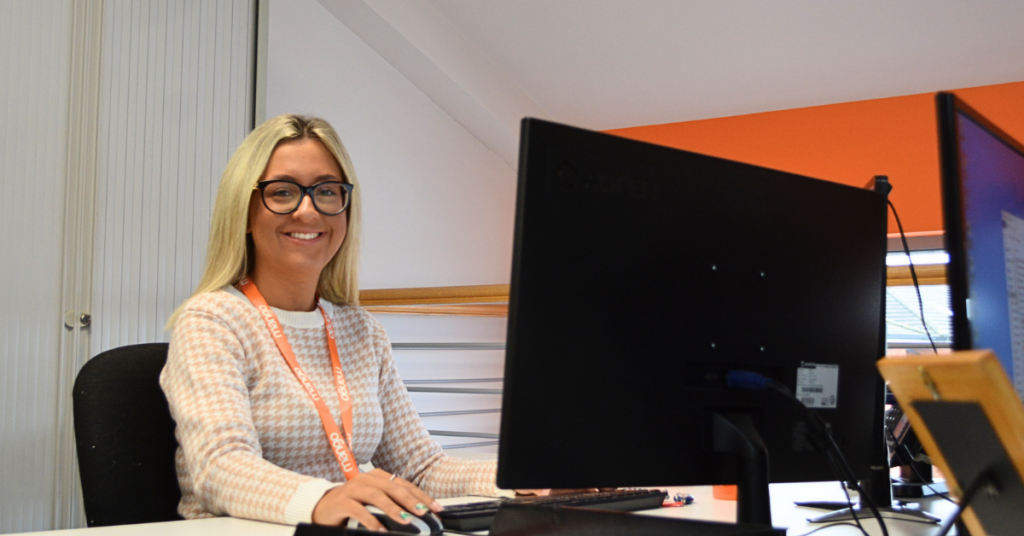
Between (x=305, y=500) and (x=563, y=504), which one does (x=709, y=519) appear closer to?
(x=563, y=504)

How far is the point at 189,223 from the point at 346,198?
102 centimetres

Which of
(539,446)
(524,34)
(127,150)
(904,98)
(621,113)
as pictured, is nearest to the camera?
(539,446)

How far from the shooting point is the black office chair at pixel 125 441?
3.67 ft

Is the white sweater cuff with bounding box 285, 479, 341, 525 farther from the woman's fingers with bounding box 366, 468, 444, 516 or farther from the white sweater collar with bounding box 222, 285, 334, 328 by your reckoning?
the white sweater collar with bounding box 222, 285, 334, 328

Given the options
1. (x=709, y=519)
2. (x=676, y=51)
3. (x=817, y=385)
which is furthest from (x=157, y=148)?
(x=676, y=51)

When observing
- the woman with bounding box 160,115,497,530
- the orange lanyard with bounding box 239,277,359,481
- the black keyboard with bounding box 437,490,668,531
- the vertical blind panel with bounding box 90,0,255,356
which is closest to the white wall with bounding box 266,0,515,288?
the vertical blind panel with bounding box 90,0,255,356

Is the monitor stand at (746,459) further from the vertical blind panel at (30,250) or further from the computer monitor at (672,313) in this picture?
the vertical blind panel at (30,250)

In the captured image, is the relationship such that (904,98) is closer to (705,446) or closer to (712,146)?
(712,146)

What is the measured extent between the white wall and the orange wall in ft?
4.36

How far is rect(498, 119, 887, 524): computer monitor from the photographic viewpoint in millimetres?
639

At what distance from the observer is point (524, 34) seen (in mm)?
3879

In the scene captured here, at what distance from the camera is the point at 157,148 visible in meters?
2.14

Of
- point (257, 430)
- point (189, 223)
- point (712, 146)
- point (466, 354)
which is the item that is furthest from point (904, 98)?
point (257, 430)

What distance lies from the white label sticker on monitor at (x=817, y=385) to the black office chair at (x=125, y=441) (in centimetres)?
95
